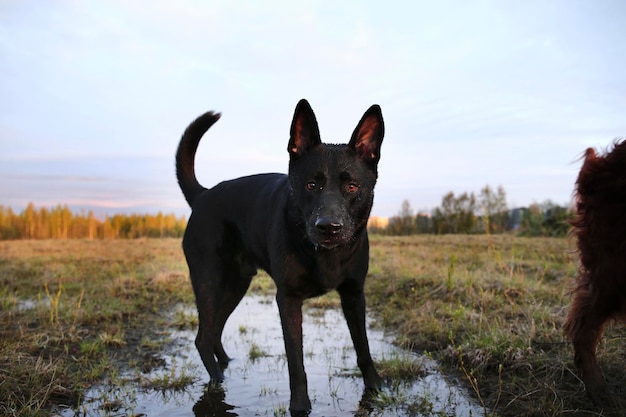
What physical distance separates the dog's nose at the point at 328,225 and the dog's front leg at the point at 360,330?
784 mm

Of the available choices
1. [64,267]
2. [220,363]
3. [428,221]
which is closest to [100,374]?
[220,363]

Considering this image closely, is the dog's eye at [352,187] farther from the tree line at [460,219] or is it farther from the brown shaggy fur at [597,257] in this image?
the tree line at [460,219]

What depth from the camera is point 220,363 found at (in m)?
4.35

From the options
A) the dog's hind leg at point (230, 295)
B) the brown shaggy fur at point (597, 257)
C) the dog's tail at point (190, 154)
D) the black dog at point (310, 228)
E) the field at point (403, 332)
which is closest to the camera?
the brown shaggy fur at point (597, 257)

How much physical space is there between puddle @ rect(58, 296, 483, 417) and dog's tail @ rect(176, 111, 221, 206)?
157cm

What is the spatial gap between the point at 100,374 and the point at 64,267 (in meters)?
7.60

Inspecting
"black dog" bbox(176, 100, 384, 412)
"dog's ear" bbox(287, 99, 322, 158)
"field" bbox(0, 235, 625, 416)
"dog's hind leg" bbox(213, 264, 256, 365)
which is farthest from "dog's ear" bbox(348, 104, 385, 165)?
"dog's hind leg" bbox(213, 264, 256, 365)

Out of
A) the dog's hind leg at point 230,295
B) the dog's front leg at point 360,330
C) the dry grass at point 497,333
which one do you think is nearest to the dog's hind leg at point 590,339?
the dry grass at point 497,333

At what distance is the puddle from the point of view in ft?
10.7

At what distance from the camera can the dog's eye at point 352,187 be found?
3214mm

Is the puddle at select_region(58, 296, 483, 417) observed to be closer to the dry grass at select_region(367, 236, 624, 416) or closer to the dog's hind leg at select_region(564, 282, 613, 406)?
the dry grass at select_region(367, 236, 624, 416)

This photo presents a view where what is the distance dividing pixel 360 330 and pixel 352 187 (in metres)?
1.15

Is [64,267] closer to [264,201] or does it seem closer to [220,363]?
[220,363]

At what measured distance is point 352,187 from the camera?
10.6ft
